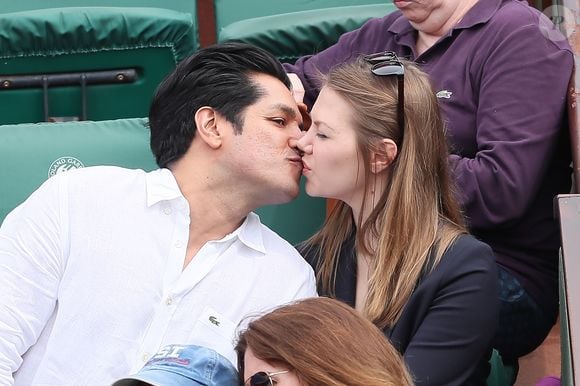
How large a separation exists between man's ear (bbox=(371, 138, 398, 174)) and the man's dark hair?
0.29 metres

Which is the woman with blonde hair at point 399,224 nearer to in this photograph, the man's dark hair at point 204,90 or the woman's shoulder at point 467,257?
the woman's shoulder at point 467,257

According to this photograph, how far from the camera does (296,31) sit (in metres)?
2.77

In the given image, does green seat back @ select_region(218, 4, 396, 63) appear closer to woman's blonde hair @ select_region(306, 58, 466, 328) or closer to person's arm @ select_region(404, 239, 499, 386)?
woman's blonde hair @ select_region(306, 58, 466, 328)

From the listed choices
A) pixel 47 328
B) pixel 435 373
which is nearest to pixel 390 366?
pixel 435 373

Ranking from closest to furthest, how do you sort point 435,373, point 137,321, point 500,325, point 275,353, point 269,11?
point 275,353, point 435,373, point 137,321, point 500,325, point 269,11

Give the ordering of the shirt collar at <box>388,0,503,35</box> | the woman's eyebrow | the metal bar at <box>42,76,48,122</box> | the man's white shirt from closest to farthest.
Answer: the man's white shirt, the woman's eyebrow, the shirt collar at <box>388,0,503,35</box>, the metal bar at <box>42,76,48,122</box>

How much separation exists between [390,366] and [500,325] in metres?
0.81

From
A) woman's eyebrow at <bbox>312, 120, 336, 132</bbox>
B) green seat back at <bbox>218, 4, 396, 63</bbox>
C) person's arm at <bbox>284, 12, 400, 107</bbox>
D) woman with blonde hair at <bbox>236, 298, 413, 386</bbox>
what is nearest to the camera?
woman with blonde hair at <bbox>236, 298, 413, 386</bbox>

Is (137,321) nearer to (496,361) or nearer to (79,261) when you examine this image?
(79,261)

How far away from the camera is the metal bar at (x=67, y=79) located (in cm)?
290

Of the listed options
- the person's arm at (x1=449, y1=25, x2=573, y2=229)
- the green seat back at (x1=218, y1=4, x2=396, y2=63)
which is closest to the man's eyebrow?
the person's arm at (x1=449, y1=25, x2=573, y2=229)

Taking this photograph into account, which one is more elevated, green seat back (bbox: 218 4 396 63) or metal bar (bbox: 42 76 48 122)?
green seat back (bbox: 218 4 396 63)

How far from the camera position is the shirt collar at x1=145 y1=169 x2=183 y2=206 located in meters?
2.12

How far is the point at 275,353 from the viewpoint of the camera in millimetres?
1409
